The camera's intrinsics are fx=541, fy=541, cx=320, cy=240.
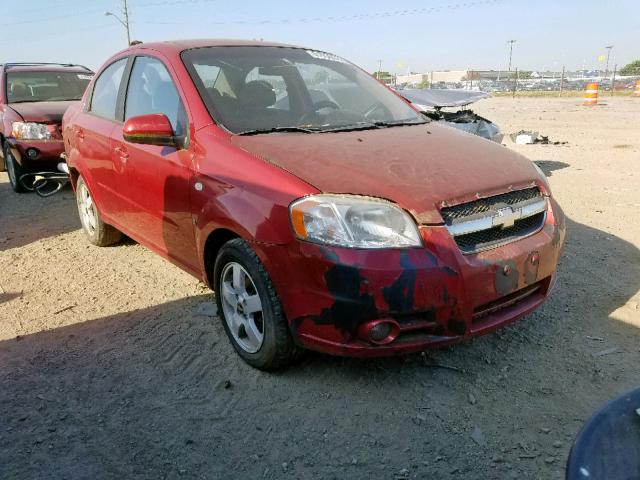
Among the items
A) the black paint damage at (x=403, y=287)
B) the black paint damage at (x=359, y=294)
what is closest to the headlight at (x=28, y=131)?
the black paint damage at (x=359, y=294)

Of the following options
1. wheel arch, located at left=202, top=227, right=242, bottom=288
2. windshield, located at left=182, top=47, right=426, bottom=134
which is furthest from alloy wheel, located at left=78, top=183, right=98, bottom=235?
wheel arch, located at left=202, top=227, right=242, bottom=288

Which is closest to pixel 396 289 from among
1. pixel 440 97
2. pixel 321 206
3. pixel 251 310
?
pixel 321 206

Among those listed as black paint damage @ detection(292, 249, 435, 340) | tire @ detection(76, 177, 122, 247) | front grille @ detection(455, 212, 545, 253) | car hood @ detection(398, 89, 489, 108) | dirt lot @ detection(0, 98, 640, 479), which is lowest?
dirt lot @ detection(0, 98, 640, 479)

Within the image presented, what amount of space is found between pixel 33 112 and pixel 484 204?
21.5 ft

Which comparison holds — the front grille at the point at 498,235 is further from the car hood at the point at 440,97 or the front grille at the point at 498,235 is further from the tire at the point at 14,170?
the tire at the point at 14,170

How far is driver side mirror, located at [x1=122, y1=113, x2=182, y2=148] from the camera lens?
3109 millimetres

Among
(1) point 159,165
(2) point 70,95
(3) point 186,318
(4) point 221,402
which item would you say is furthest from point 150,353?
(2) point 70,95

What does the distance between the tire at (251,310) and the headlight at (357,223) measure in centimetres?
40

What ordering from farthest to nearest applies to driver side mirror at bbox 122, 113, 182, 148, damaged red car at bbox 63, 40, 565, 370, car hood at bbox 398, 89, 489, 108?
car hood at bbox 398, 89, 489, 108 → driver side mirror at bbox 122, 113, 182, 148 → damaged red car at bbox 63, 40, 565, 370

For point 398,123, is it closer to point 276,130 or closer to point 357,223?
→ point 276,130

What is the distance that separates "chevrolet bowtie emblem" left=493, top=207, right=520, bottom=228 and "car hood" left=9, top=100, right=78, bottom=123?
20.5ft

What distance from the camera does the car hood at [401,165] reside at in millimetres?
2447

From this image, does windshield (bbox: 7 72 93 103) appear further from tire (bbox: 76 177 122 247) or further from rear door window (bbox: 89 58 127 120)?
rear door window (bbox: 89 58 127 120)

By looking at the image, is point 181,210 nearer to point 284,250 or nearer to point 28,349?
point 284,250
